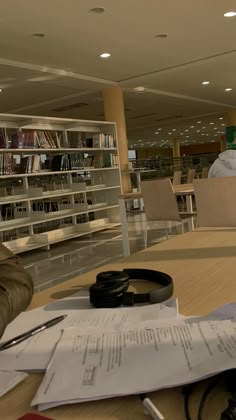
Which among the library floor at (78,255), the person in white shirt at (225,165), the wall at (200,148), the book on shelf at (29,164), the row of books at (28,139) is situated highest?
the wall at (200,148)

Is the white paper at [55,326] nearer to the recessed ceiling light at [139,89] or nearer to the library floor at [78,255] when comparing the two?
the library floor at [78,255]

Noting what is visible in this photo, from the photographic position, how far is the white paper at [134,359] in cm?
45

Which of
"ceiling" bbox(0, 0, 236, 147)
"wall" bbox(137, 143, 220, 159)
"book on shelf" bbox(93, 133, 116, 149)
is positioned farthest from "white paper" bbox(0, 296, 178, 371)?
"wall" bbox(137, 143, 220, 159)

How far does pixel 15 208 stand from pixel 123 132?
9.54ft

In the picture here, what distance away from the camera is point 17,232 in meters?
6.28

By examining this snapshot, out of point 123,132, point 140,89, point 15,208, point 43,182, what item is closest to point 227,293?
point 15,208

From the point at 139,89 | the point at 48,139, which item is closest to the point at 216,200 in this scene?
the point at 48,139

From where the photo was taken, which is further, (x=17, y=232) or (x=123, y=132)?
(x=123, y=132)

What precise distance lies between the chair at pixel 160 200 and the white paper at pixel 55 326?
10.7 feet

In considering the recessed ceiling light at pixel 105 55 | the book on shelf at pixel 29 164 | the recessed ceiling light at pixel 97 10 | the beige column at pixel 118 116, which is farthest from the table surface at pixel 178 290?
the beige column at pixel 118 116

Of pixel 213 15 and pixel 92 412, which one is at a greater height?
pixel 213 15

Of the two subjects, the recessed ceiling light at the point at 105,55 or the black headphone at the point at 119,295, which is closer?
the black headphone at the point at 119,295

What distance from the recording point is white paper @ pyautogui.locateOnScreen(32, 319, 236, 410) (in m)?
0.45

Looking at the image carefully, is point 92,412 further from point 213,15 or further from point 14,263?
point 213,15
